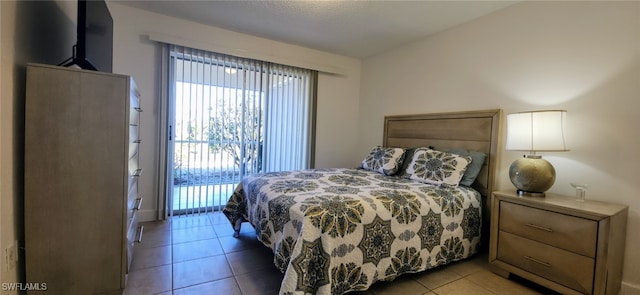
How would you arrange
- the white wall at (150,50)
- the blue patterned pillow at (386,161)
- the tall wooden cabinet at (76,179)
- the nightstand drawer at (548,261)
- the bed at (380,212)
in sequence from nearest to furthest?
the tall wooden cabinet at (76,179) < the bed at (380,212) < the nightstand drawer at (548,261) < the white wall at (150,50) < the blue patterned pillow at (386,161)

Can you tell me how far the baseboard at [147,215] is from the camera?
2.97 metres

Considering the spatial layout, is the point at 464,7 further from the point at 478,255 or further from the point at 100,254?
the point at 100,254

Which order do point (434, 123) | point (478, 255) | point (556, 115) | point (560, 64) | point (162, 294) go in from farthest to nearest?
point (434, 123)
point (478, 255)
point (560, 64)
point (556, 115)
point (162, 294)

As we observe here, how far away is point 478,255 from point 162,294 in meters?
2.52

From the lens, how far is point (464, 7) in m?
2.51

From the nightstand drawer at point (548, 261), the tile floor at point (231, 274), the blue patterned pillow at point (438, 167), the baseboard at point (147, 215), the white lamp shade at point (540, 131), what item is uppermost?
the white lamp shade at point (540, 131)

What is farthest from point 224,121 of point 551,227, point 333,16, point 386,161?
point 551,227

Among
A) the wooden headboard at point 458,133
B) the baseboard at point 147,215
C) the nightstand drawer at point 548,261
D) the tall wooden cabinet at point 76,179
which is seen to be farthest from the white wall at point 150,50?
the nightstand drawer at point 548,261

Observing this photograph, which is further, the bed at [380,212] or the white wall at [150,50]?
the white wall at [150,50]

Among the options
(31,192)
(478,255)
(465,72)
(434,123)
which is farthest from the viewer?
(434,123)

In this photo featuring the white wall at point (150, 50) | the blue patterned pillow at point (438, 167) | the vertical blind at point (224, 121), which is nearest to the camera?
the blue patterned pillow at point (438, 167)

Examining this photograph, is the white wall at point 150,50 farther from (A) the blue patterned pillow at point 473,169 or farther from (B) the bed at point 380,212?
(A) the blue patterned pillow at point 473,169

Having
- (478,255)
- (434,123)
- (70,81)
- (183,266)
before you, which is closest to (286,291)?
(183,266)

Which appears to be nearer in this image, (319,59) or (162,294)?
(162,294)
